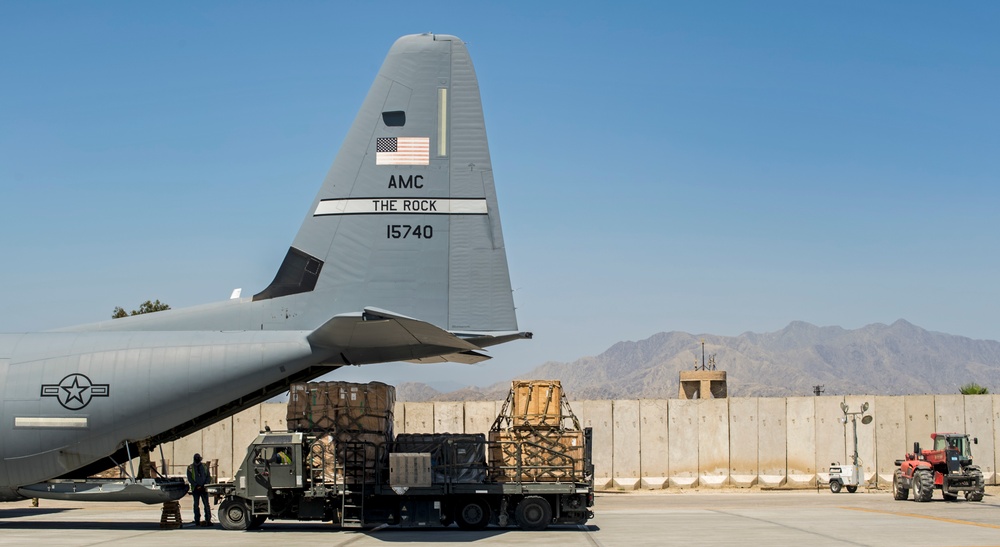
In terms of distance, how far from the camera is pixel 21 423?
20.7 meters

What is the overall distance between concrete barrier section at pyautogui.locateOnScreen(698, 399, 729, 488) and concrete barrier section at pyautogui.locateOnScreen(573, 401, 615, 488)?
10.6 feet

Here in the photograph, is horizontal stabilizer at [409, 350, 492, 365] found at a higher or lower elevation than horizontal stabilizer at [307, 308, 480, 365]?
lower

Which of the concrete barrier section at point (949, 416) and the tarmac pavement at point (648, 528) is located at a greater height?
the concrete barrier section at point (949, 416)

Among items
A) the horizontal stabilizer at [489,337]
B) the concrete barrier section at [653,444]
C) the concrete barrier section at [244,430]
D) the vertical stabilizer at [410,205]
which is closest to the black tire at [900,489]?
the concrete barrier section at [653,444]

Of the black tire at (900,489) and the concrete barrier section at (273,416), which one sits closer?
the black tire at (900,489)

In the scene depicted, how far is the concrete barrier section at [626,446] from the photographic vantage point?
35.6m

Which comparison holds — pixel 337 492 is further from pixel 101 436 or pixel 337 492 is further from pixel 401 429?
pixel 401 429

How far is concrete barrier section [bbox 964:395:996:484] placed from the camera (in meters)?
35.6

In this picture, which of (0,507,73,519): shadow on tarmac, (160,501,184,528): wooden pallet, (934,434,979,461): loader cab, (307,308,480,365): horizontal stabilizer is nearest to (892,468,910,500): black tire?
(934,434,979,461): loader cab

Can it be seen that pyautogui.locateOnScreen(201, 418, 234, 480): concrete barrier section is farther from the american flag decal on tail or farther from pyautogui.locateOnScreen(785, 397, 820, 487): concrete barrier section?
pyautogui.locateOnScreen(785, 397, 820, 487): concrete barrier section

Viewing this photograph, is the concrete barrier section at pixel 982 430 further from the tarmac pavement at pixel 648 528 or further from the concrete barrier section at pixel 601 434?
the concrete barrier section at pixel 601 434

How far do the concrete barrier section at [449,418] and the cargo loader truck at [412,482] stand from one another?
15.1 meters

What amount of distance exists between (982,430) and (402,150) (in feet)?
85.8

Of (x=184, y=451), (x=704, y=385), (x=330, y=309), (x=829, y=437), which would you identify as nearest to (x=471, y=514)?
(x=330, y=309)
